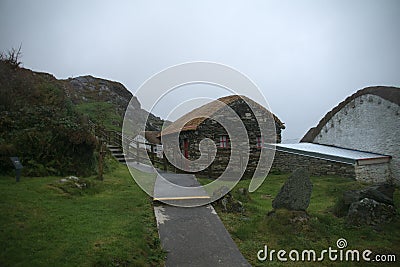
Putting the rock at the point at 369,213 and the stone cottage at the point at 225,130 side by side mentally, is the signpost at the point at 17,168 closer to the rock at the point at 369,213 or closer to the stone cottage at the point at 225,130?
the stone cottage at the point at 225,130

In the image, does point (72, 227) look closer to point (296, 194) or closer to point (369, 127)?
point (296, 194)

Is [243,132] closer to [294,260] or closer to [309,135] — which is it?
[309,135]

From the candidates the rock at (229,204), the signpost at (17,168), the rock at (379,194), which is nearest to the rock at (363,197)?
the rock at (379,194)

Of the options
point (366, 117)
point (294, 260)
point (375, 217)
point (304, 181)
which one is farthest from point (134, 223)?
point (366, 117)

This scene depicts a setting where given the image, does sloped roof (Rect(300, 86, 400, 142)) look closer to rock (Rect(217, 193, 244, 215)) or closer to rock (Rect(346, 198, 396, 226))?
rock (Rect(346, 198, 396, 226))

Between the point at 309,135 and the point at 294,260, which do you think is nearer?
the point at 294,260

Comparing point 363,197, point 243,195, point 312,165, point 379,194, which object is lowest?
point 243,195

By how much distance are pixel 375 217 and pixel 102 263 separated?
6.49m

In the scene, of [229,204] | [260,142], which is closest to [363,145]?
[260,142]

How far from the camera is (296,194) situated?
6336mm

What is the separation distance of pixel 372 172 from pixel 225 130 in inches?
296

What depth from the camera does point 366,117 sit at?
14195mm

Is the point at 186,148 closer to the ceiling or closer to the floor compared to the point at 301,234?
closer to the ceiling

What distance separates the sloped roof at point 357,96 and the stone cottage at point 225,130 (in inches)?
175
